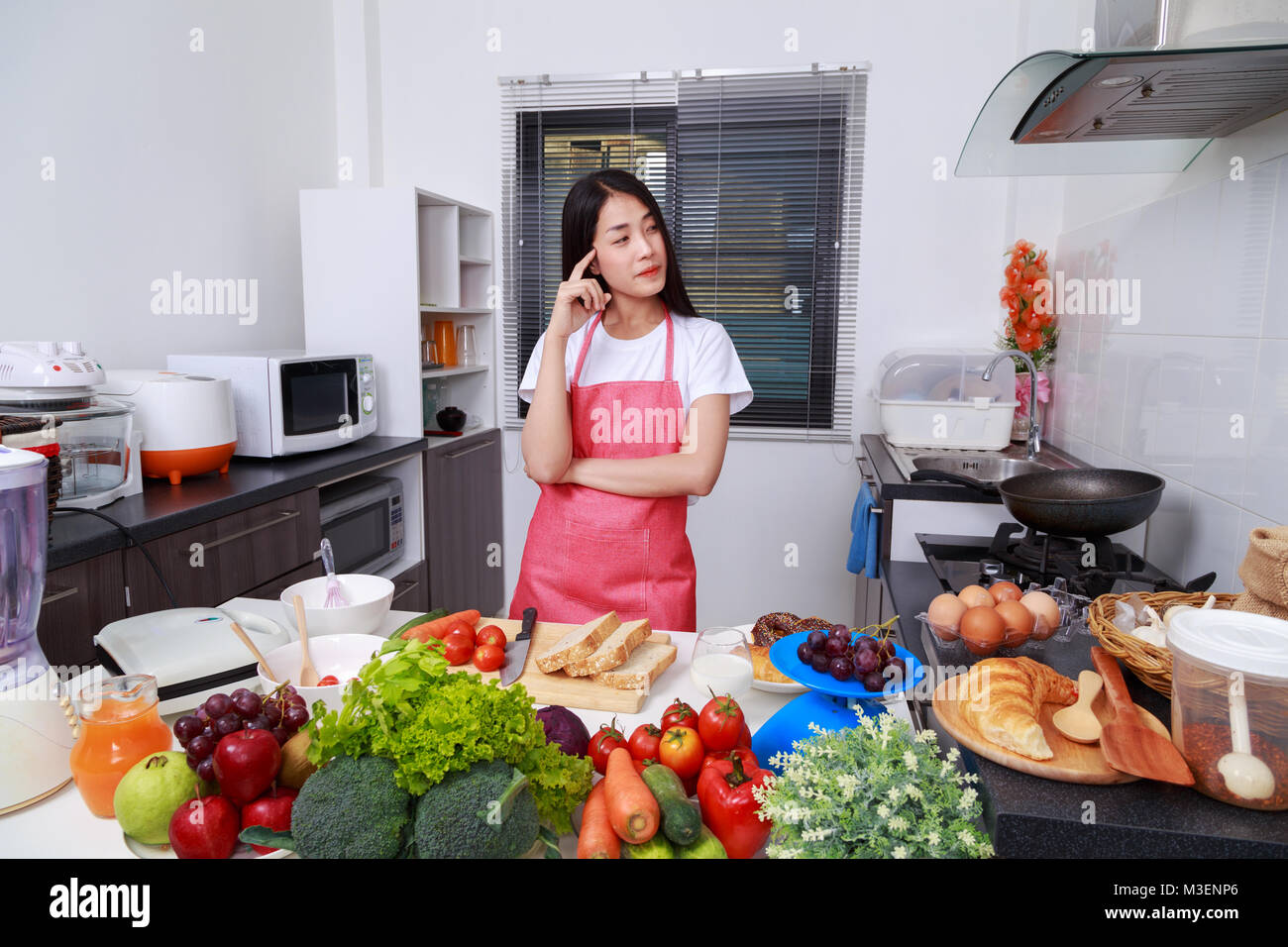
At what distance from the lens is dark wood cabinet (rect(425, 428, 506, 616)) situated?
3373 millimetres

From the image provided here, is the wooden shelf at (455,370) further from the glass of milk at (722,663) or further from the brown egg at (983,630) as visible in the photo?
the brown egg at (983,630)

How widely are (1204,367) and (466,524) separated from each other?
8.87 feet

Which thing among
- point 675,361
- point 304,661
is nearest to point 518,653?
point 304,661

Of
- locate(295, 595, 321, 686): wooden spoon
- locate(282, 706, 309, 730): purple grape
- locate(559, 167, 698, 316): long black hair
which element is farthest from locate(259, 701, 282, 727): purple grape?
locate(559, 167, 698, 316): long black hair

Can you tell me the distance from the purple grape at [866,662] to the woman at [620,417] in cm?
83

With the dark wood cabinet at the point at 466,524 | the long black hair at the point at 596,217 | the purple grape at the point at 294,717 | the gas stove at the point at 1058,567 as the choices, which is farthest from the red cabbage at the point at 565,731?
the dark wood cabinet at the point at 466,524

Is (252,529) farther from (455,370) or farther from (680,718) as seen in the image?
(680,718)

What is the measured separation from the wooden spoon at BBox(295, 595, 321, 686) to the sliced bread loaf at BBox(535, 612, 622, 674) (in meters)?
0.30

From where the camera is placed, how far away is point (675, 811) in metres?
0.78

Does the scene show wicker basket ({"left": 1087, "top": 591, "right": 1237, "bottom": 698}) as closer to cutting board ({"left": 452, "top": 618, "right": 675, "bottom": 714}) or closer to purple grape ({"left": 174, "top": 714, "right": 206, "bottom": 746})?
cutting board ({"left": 452, "top": 618, "right": 675, "bottom": 714})

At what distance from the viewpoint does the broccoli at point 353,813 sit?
2.27 ft

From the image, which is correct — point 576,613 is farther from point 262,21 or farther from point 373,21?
point 373,21

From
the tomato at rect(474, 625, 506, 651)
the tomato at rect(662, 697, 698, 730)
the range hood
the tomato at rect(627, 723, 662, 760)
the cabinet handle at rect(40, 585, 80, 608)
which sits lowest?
the cabinet handle at rect(40, 585, 80, 608)
